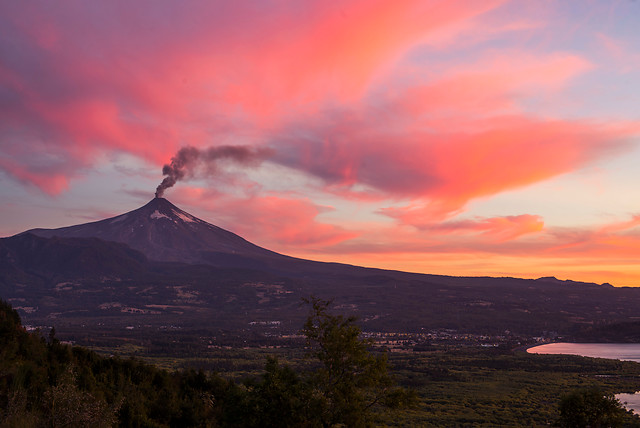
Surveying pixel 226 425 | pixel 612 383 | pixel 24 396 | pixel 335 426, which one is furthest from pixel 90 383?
pixel 612 383

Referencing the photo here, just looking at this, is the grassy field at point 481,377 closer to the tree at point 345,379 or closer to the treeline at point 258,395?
the treeline at point 258,395

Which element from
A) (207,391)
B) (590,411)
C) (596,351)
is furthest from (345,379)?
(596,351)

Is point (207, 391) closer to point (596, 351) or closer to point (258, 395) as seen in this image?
point (258, 395)

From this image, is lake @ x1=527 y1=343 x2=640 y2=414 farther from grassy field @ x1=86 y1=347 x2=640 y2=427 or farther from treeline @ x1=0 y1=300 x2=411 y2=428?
treeline @ x1=0 y1=300 x2=411 y2=428

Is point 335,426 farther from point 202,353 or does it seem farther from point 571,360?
point 571,360

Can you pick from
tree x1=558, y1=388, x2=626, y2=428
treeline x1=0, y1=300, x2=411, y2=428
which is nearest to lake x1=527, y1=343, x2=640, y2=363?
tree x1=558, y1=388, x2=626, y2=428

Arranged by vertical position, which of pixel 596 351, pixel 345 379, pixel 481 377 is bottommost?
pixel 596 351
